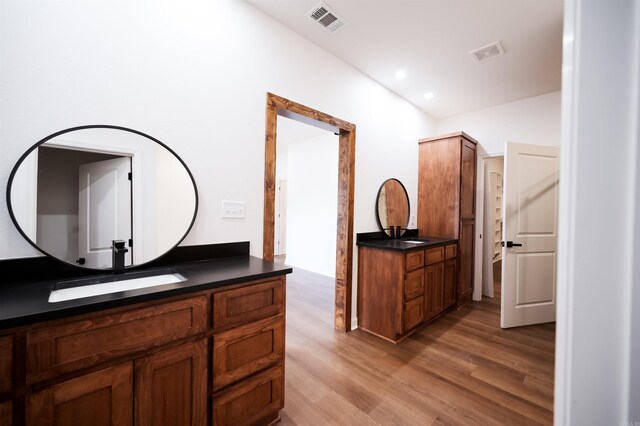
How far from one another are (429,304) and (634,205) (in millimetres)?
2908

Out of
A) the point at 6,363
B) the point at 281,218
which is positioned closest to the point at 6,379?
the point at 6,363

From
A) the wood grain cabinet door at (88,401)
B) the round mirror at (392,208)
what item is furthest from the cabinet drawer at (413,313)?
the wood grain cabinet door at (88,401)

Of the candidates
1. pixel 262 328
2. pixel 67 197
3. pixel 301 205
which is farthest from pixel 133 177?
pixel 301 205

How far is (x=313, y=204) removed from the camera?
17.6ft

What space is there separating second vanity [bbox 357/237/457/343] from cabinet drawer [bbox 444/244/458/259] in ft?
0.34

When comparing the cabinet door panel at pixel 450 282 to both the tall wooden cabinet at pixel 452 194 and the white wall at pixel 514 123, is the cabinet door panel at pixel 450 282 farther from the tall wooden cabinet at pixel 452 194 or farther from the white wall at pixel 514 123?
the white wall at pixel 514 123

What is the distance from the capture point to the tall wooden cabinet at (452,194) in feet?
11.0

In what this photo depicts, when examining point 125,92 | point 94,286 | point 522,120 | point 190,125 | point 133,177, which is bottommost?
point 94,286

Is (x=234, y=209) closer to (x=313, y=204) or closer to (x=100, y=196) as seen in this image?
(x=100, y=196)

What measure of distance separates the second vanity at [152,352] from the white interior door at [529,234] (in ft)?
8.83

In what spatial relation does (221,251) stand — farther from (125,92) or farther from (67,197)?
(125,92)

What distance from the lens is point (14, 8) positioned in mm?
1204

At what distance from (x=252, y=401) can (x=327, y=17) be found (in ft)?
8.83

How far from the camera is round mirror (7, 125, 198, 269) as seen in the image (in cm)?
125
